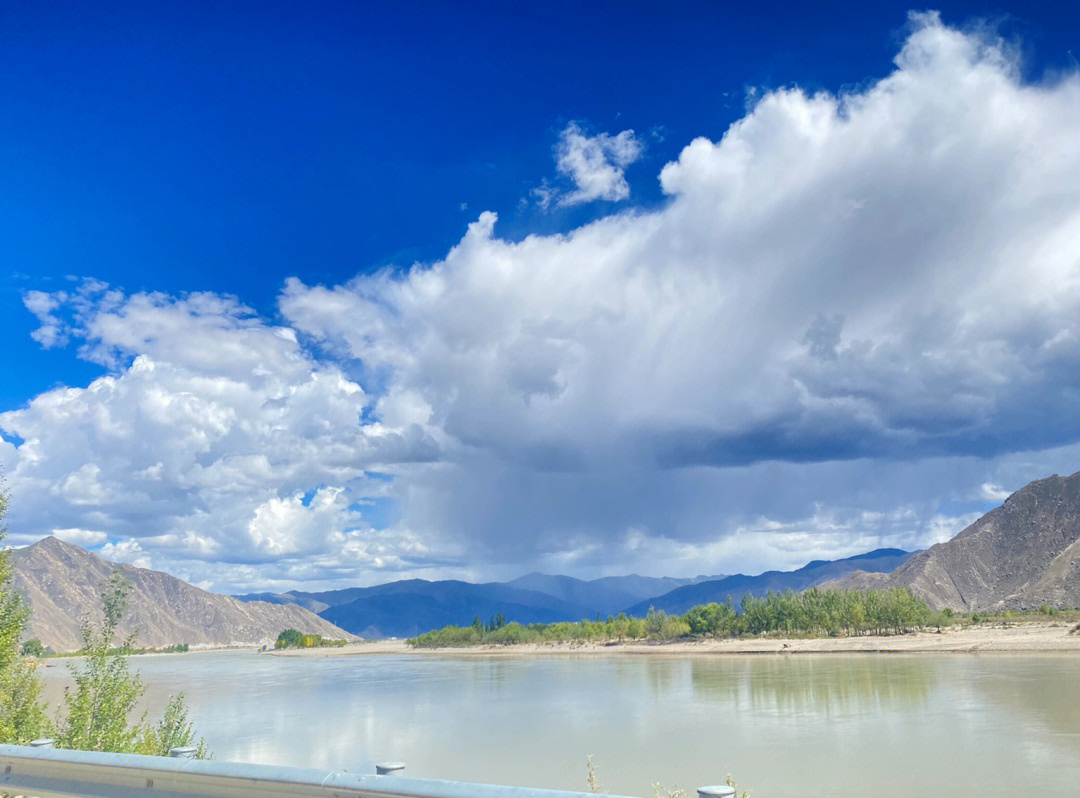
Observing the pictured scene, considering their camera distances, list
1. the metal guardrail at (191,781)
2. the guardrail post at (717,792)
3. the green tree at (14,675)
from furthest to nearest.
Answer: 1. the green tree at (14,675)
2. the metal guardrail at (191,781)
3. the guardrail post at (717,792)

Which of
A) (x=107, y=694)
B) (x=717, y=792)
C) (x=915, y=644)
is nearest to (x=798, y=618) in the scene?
(x=915, y=644)

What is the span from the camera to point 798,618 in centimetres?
14200

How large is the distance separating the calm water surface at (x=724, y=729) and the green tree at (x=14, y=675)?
15541mm

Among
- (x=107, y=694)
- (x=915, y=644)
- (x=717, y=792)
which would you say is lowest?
(x=915, y=644)

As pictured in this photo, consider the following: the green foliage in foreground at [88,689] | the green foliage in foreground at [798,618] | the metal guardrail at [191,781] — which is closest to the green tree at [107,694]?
the green foliage in foreground at [88,689]

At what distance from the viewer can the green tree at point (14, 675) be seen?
758 inches

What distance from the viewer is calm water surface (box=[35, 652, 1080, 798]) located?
1155 inches

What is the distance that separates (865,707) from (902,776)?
69.8 ft

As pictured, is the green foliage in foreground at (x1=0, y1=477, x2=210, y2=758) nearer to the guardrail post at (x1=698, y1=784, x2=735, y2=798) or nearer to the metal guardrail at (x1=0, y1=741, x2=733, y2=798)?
the metal guardrail at (x1=0, y1=741, x2=733, y2=798)

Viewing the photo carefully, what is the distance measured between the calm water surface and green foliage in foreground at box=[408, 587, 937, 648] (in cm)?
4939

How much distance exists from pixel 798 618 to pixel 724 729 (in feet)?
354

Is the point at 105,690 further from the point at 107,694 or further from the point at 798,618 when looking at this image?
the point at 798,618

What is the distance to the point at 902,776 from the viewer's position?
28609 millimetres

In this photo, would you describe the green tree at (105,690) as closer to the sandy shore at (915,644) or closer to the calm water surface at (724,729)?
the calm water surface at (724,729)
